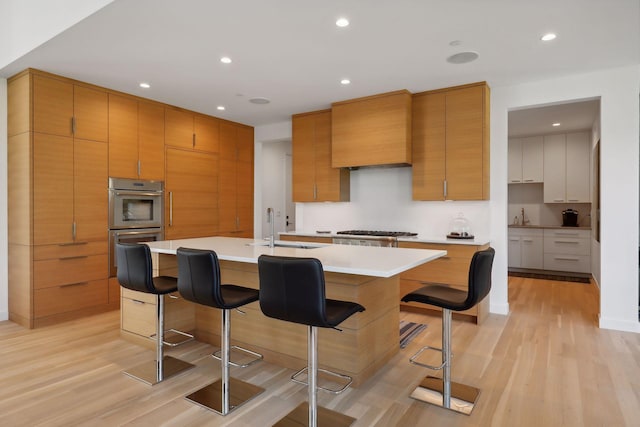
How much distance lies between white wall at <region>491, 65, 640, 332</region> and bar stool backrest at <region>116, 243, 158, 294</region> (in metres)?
4.24

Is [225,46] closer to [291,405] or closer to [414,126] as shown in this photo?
[414,126]

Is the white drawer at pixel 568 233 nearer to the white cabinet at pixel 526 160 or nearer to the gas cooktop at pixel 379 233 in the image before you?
the white cabinet at pixel 526 160

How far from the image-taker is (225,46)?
3258 mm

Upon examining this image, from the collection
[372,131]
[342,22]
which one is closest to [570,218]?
[372,131]

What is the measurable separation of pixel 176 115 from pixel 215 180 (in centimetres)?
106

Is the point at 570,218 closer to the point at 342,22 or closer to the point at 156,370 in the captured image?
the point at 342,22

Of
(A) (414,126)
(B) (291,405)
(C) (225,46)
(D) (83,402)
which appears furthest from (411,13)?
(D) (83,402)

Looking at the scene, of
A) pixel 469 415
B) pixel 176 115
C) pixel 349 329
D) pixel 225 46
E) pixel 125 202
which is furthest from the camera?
pixel 176 115

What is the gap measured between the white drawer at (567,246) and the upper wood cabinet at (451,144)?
337 centimetres

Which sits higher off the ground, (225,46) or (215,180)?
(225,46)

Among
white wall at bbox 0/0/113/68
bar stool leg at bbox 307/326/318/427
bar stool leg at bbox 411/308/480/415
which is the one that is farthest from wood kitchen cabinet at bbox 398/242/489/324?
white wall at bbox 0/0/113/68

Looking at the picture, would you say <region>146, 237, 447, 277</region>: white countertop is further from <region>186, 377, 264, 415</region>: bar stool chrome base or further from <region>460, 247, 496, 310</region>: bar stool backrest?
<region>186, 377, 264, 415</region>: bar stool chrome base

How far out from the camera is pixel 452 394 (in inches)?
95.6

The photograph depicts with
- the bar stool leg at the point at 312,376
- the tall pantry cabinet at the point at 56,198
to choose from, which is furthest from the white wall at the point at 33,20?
the bar stool leg at the point at 312,376
